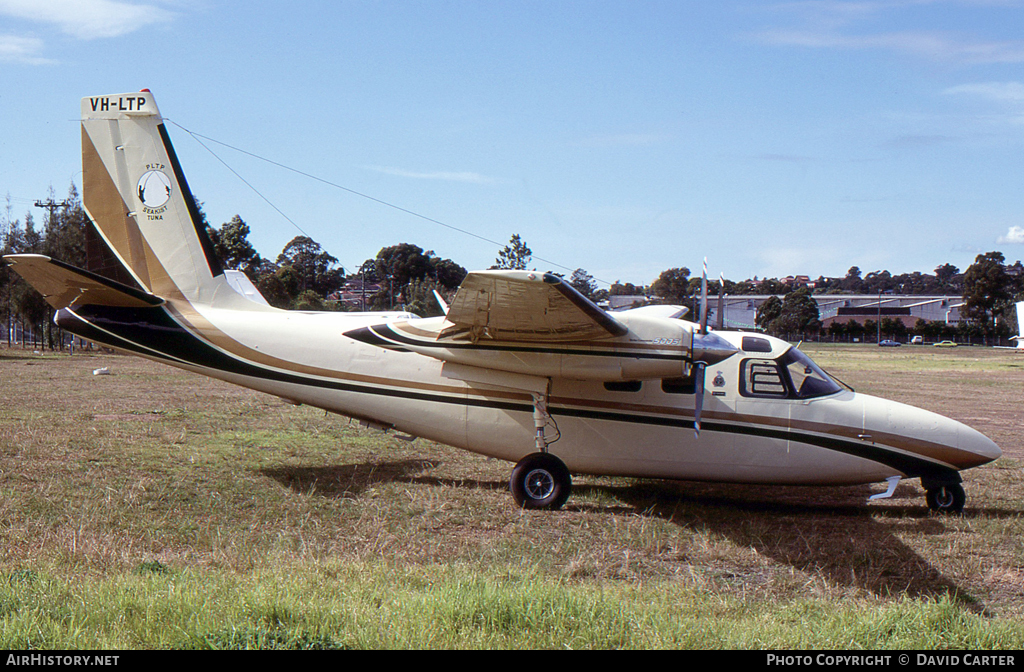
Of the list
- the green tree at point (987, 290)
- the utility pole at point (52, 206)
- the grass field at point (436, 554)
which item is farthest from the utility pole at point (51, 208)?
the green tree at point (987, 290)

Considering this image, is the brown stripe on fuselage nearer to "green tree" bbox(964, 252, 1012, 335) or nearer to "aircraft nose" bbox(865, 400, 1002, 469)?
"aircraft nose" bbox(865, 400, 1002, 469)

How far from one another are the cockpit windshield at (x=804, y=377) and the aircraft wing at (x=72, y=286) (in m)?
9.09

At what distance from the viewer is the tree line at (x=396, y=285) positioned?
41.7m

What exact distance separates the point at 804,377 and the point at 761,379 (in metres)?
0.60

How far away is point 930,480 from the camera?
10.0 meters

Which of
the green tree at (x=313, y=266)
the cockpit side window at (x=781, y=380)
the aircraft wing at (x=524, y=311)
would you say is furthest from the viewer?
the green tree at (x=313, y=266)

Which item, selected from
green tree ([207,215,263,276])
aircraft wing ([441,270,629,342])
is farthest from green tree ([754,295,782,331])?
green tree ([207,215,263,276])

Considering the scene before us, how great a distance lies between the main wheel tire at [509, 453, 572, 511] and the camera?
9.88 m

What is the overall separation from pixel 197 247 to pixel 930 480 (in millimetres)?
11193

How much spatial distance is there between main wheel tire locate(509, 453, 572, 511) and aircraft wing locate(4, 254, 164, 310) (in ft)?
19.5

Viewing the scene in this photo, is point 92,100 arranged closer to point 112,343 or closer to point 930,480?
point 112,343

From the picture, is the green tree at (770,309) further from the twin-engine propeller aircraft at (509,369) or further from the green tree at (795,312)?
the twin-engine propeller aircraft at (509,369)

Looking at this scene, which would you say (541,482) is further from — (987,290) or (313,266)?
(987,290)
